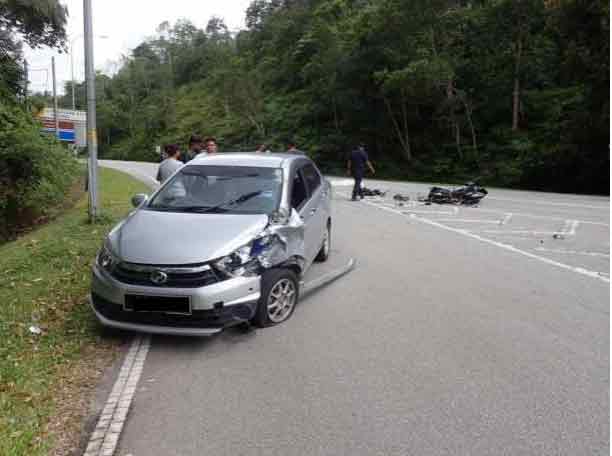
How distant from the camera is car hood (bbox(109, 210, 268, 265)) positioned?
4.89 metres

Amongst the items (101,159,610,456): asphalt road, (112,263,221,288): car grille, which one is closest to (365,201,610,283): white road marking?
(101,159,610,456): asphalt road

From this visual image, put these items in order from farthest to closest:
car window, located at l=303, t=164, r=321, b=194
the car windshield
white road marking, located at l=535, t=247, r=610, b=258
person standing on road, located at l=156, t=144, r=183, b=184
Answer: white road marking, located at l=535, t=247, r=610, b=258
person standing on road, located at l=156, t=144, r=183, b=184
car window, located at l=303, t=164, r=321, b=194
the car windshield

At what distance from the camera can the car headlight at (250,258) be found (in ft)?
16.3

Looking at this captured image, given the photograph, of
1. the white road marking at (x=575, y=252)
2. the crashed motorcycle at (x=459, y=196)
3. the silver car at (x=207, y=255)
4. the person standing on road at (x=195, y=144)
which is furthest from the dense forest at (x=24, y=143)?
the white road marking at (x=575, y=252)

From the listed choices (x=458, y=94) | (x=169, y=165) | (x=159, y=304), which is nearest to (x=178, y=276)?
(x=159, y=304)

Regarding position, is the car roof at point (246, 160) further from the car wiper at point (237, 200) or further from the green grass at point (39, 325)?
the green grass at point (39, 325)

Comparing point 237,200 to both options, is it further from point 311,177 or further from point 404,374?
point 404,374

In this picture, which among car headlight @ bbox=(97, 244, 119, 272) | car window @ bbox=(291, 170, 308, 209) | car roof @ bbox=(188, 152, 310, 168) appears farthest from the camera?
car roof @ bbox=(188, 152, 310, 168)

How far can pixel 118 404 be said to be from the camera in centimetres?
400

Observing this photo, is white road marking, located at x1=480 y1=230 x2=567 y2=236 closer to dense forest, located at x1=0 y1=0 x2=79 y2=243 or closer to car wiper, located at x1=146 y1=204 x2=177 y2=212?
car wiper, located at x1=146 y1=204 x2=177 y2=212

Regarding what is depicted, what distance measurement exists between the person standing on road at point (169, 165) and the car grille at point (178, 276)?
148 inches

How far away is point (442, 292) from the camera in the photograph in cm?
680

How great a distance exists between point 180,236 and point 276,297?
1.14 meters

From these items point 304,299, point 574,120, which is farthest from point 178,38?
point 304,299
